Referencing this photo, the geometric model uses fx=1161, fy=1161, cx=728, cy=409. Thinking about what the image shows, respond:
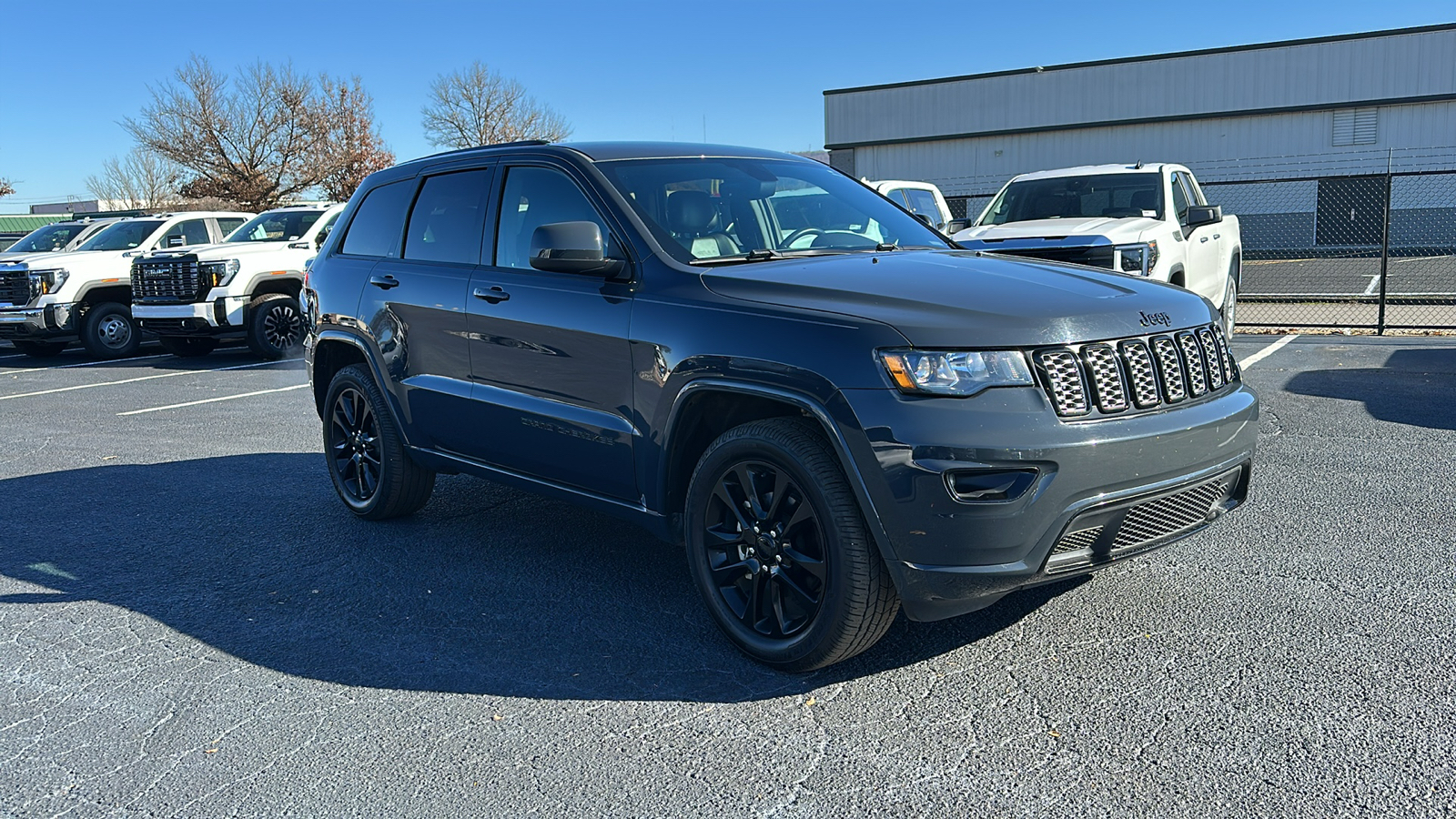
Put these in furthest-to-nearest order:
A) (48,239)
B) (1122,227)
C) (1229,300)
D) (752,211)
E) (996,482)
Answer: (48,239) → (1229,300) → (1122,227) → (752,211) → (996,482)

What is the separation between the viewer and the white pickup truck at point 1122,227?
9.71 meters

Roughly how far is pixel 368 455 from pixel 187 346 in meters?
11.2

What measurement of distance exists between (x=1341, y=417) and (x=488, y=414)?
6.03m

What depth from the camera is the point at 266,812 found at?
9.73ft

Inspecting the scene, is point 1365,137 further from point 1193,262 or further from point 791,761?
point 791,761

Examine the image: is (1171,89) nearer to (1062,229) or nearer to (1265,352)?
(1265,352)

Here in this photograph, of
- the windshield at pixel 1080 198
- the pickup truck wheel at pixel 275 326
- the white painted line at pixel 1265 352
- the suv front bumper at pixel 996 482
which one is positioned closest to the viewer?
the suv front bumper at pixel 996 482

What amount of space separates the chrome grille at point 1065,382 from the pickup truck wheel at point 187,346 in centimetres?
1393

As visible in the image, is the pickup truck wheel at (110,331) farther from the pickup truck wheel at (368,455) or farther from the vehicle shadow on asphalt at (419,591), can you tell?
the pickup truck wheel at (368,455)

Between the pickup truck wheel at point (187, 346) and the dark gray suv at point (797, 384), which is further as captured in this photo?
the pickup truck wheel at point (187, 346)

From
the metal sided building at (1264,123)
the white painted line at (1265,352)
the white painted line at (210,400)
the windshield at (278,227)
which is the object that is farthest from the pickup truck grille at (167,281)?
the metal sided building at (1264,123)

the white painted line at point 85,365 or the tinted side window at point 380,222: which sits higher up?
the tinted side window at point 380,222

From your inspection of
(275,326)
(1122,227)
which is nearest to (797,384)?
(1122,227)

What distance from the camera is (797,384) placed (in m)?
3.50
